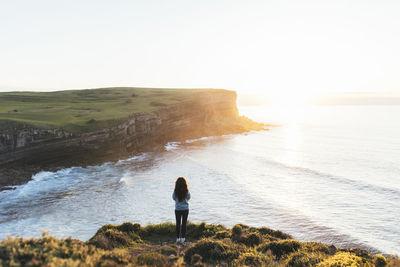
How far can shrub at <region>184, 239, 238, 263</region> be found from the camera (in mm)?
11989

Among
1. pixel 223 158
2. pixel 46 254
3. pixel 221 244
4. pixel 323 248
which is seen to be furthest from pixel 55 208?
pixel 223 158

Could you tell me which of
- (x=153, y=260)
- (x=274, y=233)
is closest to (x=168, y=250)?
(x=153, y=260)

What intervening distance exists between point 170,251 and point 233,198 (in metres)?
17.7

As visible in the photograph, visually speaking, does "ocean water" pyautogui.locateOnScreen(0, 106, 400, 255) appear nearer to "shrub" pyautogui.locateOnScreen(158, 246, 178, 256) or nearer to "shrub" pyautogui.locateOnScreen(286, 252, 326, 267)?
"shrub" pyautogui.locateOnScreen(286, 252, 326, 267)

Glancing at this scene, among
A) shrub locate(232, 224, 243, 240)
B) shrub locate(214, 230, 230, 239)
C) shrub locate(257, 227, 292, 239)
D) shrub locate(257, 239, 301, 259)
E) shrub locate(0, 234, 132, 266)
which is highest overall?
shrub locate(0, 234, 132, 266)

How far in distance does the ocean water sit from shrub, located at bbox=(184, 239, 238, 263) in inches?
402

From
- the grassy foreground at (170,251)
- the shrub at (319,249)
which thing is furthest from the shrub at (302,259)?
the shrub at (319,249)

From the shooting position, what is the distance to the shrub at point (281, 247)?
13828 mm

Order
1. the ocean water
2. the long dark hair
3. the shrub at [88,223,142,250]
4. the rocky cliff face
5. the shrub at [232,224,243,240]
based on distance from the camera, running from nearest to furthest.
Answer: the long dark hair, the shrub at [88,223,142,250], the shrub at [232,224,243,240], the ocean water, the rocky cliff face

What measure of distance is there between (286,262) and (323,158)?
4424cm

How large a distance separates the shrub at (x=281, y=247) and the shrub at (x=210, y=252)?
8.44ft

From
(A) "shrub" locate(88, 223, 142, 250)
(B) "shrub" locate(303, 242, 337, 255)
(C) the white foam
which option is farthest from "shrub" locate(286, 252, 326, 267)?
(C) the white foam

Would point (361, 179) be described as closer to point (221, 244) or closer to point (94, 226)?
point (221, 244)

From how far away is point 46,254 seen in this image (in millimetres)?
7113
